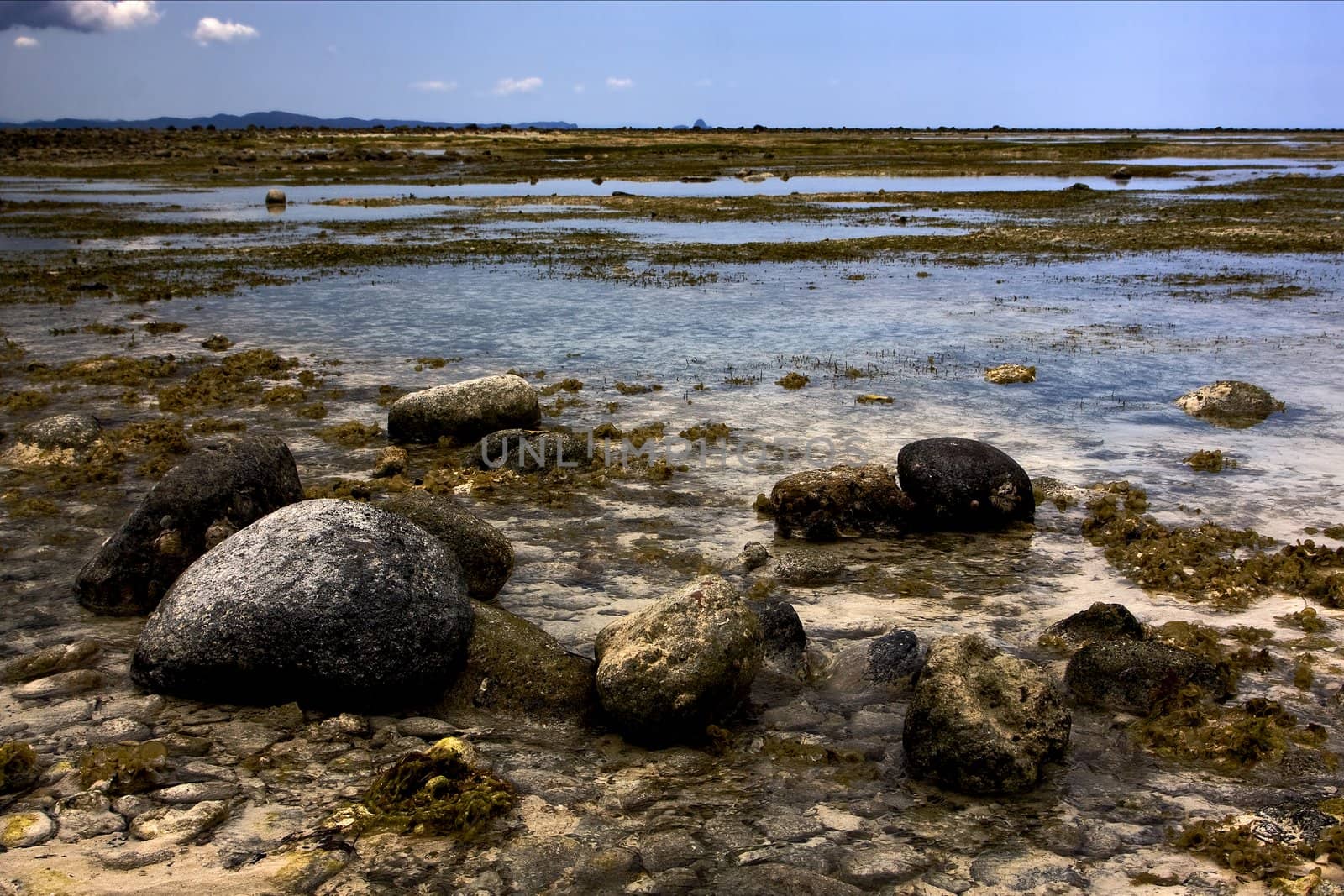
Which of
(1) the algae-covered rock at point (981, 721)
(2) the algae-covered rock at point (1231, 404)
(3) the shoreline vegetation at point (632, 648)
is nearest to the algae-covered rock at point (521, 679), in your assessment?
(3) the shoreline vegetation at point (632, 648)

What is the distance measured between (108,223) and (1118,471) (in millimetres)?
42675

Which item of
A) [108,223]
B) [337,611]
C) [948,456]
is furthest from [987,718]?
[108,223]

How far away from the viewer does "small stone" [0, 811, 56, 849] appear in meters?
5.54

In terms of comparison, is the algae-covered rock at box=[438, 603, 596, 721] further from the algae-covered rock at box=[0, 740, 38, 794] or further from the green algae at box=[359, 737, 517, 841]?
the algae-covered rock at box=[0, 740, 38, 794]

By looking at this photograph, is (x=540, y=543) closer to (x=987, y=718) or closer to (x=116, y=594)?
(x=116, y=594)

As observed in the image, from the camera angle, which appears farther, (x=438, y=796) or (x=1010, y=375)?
(x=1010, y=375)

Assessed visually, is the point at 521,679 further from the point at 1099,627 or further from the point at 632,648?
the point at 1099,627

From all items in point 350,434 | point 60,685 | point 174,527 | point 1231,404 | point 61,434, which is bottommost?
point 60,685

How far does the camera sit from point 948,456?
37.6 ft

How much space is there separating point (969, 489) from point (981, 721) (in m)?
5.03

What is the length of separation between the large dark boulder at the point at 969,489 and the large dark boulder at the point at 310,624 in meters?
5.77

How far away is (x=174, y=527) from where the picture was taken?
9.11 meters

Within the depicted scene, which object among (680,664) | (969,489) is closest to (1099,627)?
(969,489)

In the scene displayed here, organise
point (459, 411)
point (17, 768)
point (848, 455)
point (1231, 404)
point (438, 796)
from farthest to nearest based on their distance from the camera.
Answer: point (1231, 404) < point (459, 411) < point (848, 455) < point (17, 768) < point (438, 796)
